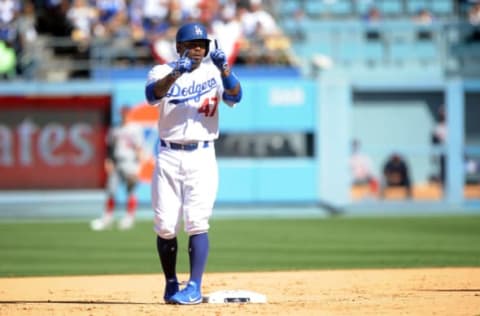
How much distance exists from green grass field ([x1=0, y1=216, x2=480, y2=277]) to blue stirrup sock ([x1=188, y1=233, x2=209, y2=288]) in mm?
3157

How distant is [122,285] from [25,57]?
1240 cm

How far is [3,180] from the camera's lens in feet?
70.4

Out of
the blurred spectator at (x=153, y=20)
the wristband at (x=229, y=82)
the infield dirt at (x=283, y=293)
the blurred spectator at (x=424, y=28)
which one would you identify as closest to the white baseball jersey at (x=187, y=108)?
the wristband at (x=229, y=82)

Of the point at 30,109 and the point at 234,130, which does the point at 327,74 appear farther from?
the point at 30,109

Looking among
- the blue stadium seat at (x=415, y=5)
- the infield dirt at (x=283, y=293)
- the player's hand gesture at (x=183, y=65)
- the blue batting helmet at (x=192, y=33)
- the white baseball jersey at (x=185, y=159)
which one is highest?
the blue stadium seat at (x=415, y=5)

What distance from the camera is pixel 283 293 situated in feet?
28.3

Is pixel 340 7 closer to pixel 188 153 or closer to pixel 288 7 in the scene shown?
pixel 288 7

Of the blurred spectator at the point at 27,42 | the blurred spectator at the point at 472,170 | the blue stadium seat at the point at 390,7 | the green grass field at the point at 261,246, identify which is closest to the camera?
the green grass field at the point at 261,246

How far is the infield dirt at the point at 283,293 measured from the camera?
7.36 m

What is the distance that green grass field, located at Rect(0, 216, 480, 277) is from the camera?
1148 centimetres

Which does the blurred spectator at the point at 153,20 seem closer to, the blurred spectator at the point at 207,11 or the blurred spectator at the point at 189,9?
the blurred spectator at the point at 189,9

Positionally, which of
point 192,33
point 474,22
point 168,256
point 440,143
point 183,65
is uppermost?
point 474,22

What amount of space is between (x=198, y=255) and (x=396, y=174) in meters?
14.5

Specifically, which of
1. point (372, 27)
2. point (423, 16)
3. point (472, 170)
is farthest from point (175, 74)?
point (423, 16)
